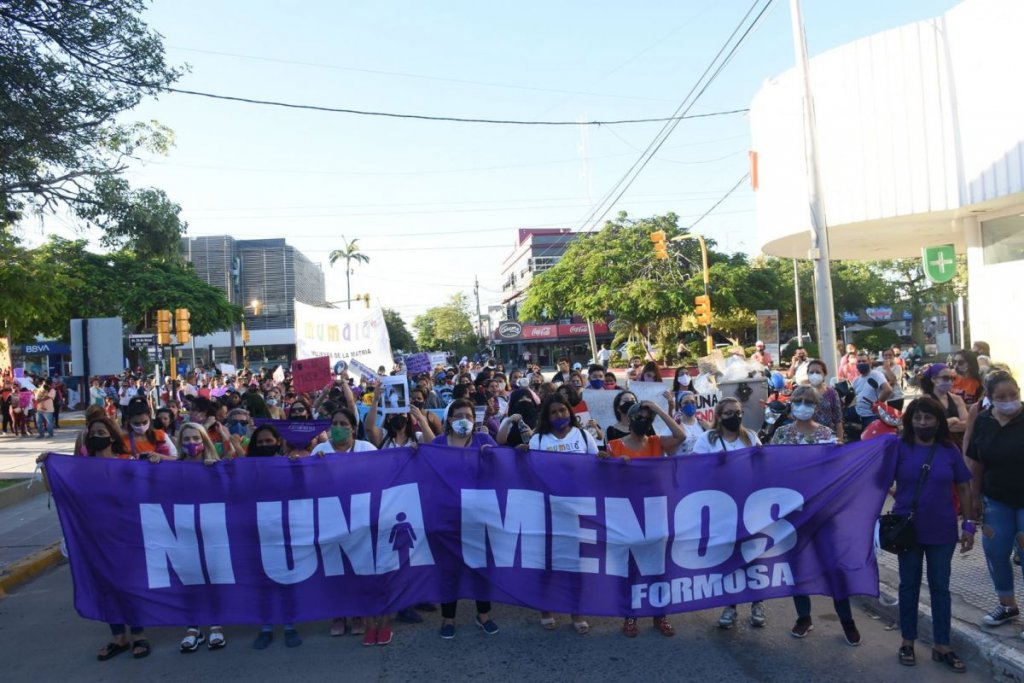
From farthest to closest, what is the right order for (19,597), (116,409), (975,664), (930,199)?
1. (116,409)
2. (930,199)
3. (19,597)
4. (975,664)

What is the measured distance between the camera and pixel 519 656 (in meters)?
5.61

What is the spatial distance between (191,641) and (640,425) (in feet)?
11.7

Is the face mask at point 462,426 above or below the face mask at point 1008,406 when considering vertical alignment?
below

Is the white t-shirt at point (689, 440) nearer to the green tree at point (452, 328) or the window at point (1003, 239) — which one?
the window at point (1003, 239)

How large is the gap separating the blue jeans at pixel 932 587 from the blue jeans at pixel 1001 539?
445 millimetres

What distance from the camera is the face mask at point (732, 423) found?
625 cm

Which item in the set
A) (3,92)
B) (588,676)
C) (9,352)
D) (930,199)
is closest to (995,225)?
(930,199)

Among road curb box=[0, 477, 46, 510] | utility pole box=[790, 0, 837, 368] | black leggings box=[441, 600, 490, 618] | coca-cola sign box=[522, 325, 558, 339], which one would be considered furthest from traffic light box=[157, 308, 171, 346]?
coca-cola sign box=[522, 325, 558, 339]

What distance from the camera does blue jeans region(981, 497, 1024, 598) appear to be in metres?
5.39

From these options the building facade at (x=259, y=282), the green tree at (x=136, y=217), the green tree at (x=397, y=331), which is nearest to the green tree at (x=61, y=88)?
the green tree at (x=136, y=217)

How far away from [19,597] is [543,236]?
75.8 metres

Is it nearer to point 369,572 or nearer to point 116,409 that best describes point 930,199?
point 369,572

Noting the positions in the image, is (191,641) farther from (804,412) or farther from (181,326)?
(181,326)

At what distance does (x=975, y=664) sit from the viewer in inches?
205
